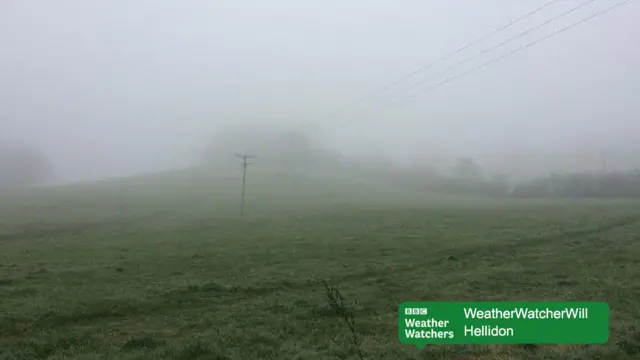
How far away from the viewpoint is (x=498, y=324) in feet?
37.9

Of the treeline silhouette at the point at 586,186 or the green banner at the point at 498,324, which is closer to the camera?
the green banner at the point at 498,324

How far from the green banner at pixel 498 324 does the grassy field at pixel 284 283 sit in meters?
0.36

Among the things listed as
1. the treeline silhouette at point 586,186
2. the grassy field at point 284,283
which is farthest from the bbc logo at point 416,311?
the treeline silhouette at point 586,186

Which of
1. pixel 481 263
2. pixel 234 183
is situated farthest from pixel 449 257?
pixel 234 183

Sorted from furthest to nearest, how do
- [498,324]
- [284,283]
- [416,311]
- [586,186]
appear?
[586,186] → [284,283] → [498,324] → [416,311]

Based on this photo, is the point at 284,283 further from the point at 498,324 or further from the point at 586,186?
the point at 586,186

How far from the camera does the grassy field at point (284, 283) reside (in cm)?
1379

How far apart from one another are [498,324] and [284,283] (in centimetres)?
1387

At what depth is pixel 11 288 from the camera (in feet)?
75.9

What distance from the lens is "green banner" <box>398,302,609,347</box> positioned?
37.1 feet

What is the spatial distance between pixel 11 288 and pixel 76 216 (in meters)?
57.5

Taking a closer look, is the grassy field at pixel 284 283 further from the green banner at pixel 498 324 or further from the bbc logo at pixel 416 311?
the bbc logo at pixel 416 311

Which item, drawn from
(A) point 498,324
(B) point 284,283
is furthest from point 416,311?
(B) point 284,283

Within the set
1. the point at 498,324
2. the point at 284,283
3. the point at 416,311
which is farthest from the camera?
the point at 284,283
